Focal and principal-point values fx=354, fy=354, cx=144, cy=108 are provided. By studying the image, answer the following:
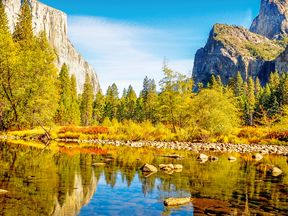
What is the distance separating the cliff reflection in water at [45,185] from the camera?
26.5ft

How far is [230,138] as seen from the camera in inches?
1335

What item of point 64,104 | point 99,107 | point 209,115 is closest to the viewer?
point 209,115

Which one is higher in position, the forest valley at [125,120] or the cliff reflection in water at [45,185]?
the forest valley at [125,120]

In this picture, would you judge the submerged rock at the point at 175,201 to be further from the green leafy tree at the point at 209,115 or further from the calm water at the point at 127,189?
the green leafy tree at the point at 209,115

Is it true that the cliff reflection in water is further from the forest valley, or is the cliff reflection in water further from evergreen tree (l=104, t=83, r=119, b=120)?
evergreen tree (l=104, t=83, r=119, b=120)

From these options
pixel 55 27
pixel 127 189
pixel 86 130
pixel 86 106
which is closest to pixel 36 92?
pixel 86 130

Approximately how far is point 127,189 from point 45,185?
97.9 inches

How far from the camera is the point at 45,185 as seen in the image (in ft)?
34.4

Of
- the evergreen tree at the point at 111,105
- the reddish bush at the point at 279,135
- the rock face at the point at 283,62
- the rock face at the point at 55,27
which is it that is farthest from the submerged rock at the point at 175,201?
the rock face at the point at 283,62

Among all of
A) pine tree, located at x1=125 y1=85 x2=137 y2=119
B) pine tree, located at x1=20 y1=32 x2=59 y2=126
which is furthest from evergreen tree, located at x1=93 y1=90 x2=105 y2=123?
pine tree, located at x1=20 y1=32 x2=59 y2=126

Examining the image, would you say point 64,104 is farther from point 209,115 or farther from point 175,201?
point 175,201

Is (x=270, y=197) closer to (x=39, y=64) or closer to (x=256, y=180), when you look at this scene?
(x=256, y=180)

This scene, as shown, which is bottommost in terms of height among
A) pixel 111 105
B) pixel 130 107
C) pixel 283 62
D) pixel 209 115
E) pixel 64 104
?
pixel 209 115

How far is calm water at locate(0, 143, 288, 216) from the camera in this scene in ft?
27.8
